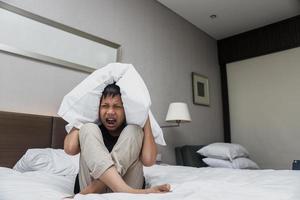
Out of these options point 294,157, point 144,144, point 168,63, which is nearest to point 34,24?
point 144,144

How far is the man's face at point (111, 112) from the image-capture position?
1109 millimetres

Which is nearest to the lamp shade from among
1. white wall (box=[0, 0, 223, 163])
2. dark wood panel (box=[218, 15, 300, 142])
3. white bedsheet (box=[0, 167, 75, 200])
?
white wall (box=[0, 0, 223, 163])

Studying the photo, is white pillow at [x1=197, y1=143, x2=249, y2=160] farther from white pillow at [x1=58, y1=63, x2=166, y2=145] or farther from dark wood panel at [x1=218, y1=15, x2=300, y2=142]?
white pillow at [x1=58, y1=63, x2=166, y2=145]

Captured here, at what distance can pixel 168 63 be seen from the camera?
9.73 feet

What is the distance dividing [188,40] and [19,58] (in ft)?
7.23

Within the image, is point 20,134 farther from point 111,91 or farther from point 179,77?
point 179,77

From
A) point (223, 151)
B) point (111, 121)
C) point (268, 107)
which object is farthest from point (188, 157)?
point (111, 121)

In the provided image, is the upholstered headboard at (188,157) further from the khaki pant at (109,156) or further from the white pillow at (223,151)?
the khaki pant at (109,156)

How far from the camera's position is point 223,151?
2.58 metres

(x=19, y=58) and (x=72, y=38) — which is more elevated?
(x=72, y=38)

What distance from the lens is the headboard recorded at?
151 cm

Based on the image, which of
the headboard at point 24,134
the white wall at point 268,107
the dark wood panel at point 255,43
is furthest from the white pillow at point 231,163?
the headboard at point 24,134

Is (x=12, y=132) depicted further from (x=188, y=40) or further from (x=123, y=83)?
(x=188, y=40)

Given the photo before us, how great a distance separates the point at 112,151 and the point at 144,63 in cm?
177
